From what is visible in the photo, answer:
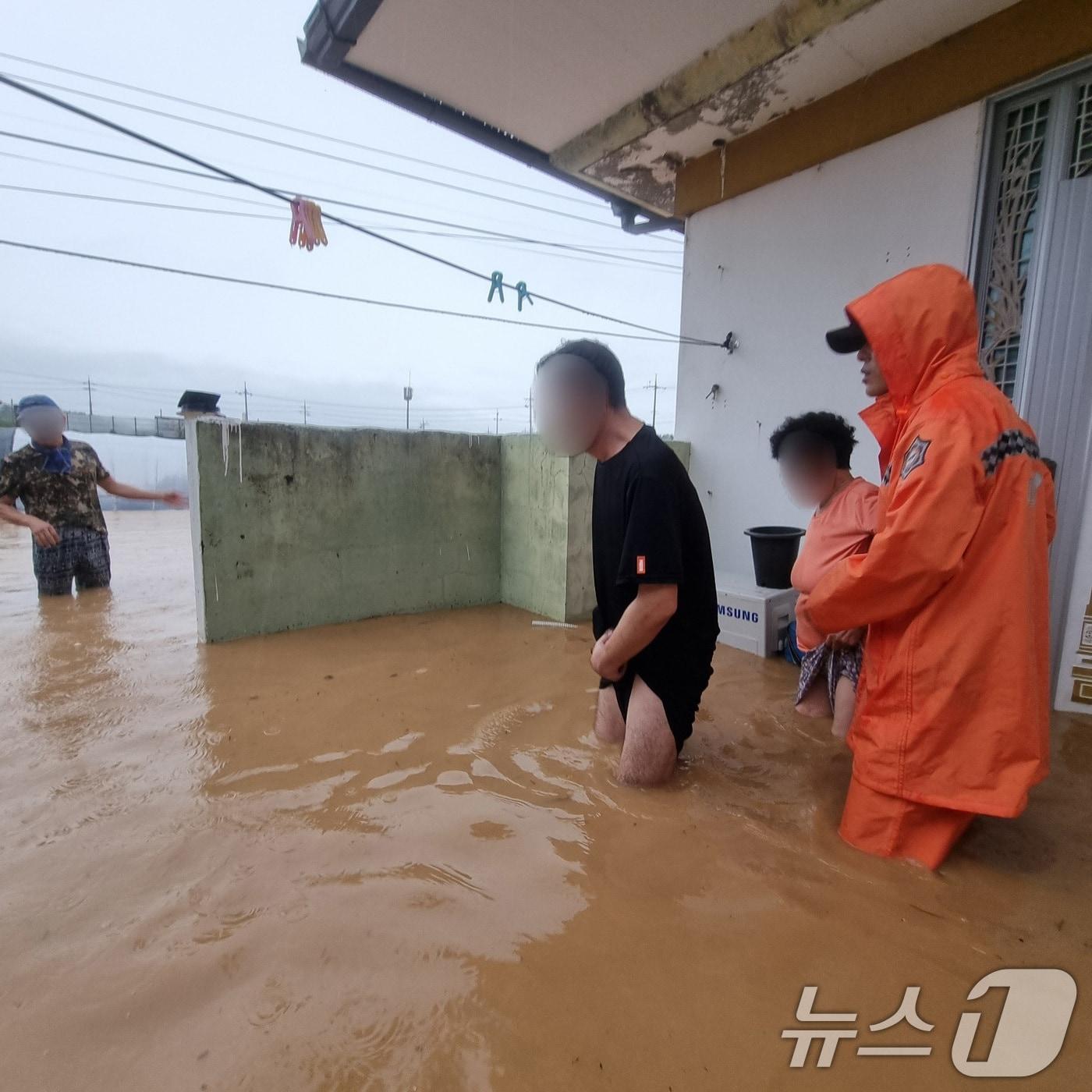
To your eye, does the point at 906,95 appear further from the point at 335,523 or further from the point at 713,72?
the point at 335,523

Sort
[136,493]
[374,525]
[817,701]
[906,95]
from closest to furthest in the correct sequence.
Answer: [817,701]
[906,95]
[374,525]
[136,493]

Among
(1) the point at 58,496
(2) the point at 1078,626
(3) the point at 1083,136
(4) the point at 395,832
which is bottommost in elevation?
(4) the point at 395,832

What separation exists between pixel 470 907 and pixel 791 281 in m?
4.16

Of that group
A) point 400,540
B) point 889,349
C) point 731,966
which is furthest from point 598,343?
point 400,540

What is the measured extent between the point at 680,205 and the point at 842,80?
4.35ft

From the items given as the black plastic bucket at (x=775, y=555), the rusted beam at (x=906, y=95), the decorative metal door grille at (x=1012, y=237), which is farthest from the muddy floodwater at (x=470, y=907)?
the rusted beam at (x=906, y=95)

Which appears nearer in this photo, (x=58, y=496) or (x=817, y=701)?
(x=817, y=701)

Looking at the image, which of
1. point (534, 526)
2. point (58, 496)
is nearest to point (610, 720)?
point (534, 526)

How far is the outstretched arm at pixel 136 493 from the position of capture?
424 cm

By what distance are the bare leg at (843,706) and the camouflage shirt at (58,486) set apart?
4897 mm

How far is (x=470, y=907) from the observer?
1375mm

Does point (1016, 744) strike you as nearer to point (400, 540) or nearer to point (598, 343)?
point (598, 343)

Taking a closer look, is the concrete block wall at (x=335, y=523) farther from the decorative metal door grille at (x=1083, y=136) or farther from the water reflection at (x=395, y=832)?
the decorative metal door grille at (x=1083, y=136)

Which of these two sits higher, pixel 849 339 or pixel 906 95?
pixel 906 95
